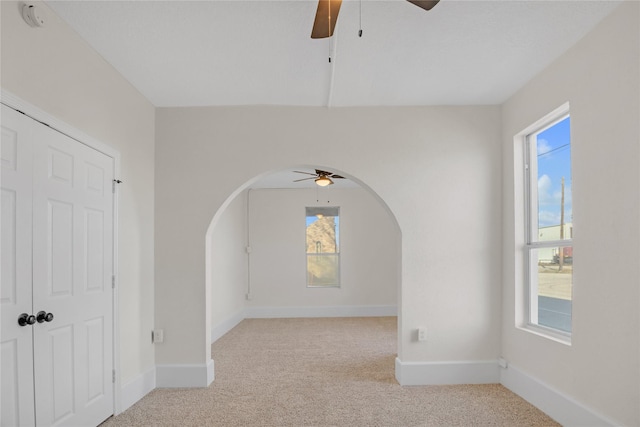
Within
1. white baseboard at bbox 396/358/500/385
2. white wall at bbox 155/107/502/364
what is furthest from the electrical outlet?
white baseboard at bbox 396/358/500/385

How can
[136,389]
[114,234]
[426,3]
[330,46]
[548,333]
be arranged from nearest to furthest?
1. [426,3]
2. [330,46]
3. [114,234]
4. [548,333]
5. [136,389]

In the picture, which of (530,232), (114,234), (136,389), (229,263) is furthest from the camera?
(229,263)

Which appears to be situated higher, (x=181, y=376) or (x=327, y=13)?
(x=327, y=13)

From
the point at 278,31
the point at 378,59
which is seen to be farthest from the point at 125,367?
the point at 378,59

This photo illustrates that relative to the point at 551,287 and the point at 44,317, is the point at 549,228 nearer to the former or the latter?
the point at 551,287

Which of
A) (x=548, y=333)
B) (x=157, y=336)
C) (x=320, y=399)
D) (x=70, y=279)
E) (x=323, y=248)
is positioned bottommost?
(x=320, y=399)

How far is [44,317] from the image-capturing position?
8.39ft

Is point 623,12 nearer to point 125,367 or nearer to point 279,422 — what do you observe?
point 279,422

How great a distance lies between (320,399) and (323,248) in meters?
5.18

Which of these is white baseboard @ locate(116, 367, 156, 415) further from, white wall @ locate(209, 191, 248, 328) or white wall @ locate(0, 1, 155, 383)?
white wall @ locate(209, 191, 248, 328)

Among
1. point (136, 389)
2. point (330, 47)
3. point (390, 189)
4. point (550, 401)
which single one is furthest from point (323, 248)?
point (330, 47)

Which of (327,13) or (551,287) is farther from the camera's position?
(551,287)

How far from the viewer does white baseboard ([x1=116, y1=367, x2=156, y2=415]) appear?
3.54 metres

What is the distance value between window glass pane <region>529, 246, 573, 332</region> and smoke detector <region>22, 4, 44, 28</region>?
12.2 ft
